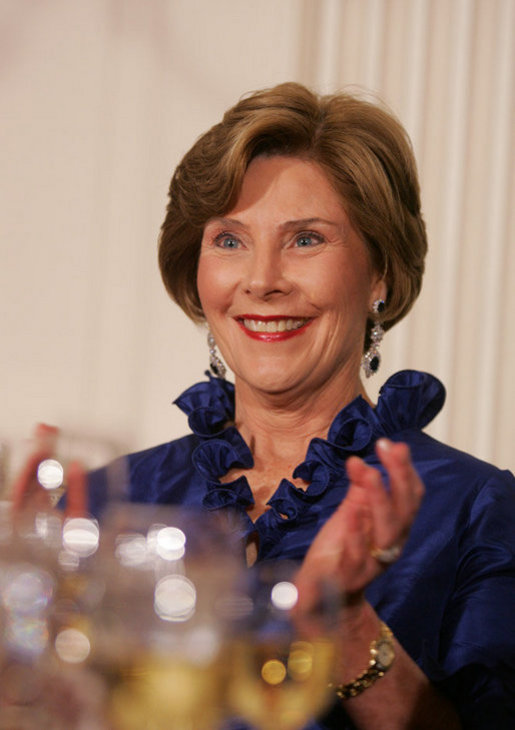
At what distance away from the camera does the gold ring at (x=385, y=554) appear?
3.03 feet

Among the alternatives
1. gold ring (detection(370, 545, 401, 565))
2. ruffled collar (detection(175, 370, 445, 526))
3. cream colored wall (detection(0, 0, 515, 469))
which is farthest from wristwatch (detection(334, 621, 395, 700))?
cream colored wall (detection(0, 0, 515, 469))

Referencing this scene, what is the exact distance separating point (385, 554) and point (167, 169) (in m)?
2.37

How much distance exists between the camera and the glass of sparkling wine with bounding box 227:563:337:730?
2.36ft

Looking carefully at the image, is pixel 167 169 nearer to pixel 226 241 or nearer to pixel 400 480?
pixel 226 241

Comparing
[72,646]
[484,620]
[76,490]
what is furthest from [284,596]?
[484,620]

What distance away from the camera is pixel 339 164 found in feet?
5.80

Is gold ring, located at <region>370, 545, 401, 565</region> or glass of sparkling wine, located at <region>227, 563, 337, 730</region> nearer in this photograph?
glass of sparkling wine, located at <region>227, 563, 337, 730</region>

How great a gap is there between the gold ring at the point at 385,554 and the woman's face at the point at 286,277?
0.84 meters

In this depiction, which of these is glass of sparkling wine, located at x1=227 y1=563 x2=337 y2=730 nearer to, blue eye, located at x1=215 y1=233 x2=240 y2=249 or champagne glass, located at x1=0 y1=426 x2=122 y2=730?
champagne glass, located at x1=0 y1=426 x2=122 y2=730

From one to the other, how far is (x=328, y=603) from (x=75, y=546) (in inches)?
7.6

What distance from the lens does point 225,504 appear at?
1.77 m

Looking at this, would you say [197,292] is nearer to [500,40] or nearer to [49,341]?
[49,341]

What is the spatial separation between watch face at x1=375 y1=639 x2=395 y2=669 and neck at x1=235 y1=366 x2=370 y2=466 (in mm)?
776

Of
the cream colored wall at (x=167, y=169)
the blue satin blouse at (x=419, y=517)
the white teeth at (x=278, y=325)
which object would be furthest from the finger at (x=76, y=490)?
the cream colored wall at (x=167, y=169)
